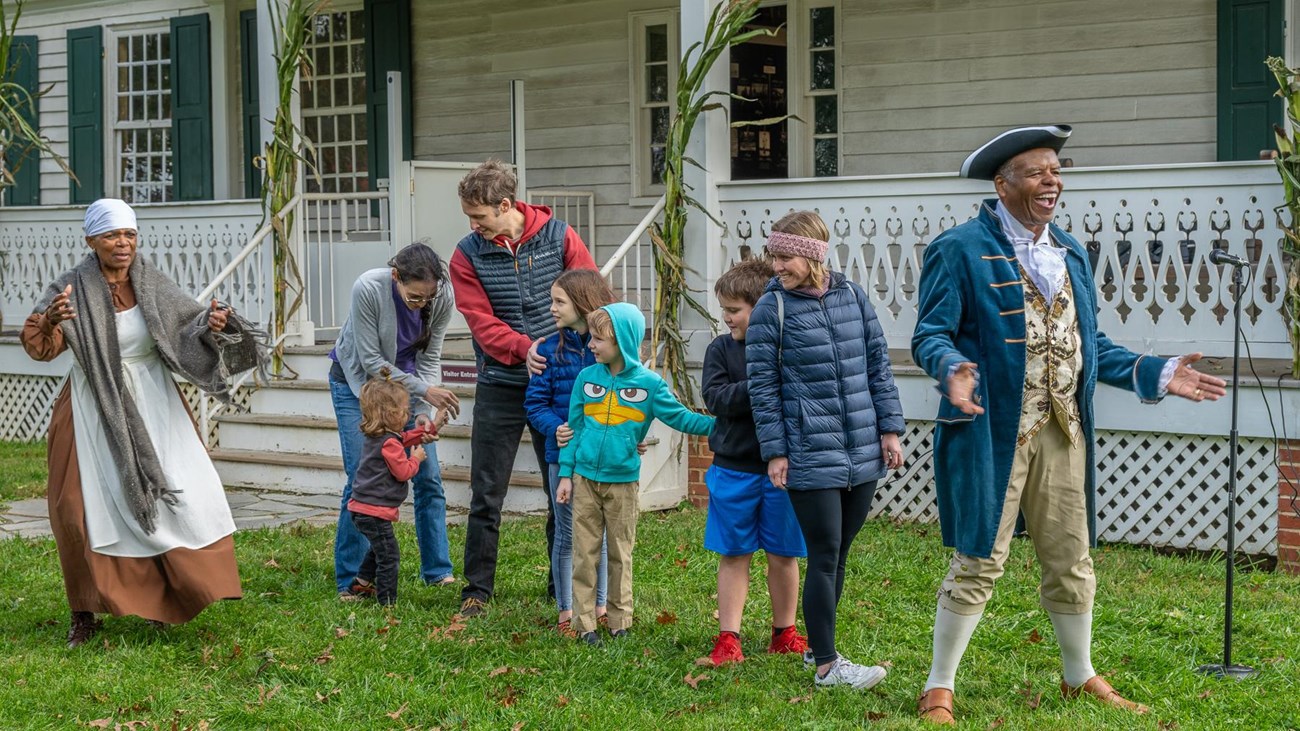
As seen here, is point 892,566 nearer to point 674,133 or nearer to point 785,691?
point 785,691

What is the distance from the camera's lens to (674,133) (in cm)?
885

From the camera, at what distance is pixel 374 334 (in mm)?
6383

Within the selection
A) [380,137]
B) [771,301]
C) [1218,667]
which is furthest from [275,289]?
[1218,667]

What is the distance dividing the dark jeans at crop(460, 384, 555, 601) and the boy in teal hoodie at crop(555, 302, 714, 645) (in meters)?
0.53

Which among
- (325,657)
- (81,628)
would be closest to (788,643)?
(325,657)

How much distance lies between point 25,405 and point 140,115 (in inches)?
151

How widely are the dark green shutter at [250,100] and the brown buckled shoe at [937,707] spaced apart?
10502mm

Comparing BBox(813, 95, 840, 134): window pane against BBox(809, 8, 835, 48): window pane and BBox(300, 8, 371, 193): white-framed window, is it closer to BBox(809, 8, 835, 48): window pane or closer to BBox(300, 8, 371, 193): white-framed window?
BBox(809, 8, 835, 48): window pane

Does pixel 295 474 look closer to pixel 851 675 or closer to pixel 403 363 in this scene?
pixel 403 363

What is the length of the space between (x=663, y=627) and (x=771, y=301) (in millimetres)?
1636

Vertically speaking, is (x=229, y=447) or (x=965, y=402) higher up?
(x=965, y=402)

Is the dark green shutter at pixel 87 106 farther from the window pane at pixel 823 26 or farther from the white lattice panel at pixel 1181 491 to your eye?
the white lattice panel at pixel 1181 491

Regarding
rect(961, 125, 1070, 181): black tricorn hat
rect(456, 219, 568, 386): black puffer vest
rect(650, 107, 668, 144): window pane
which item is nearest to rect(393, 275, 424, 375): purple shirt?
rect(456, 219, 568, 386): black puffer vest

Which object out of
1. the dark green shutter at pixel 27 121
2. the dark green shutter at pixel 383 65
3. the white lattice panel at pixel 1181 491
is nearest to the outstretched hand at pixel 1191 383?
the white lattice panel at pixel 1181 491
